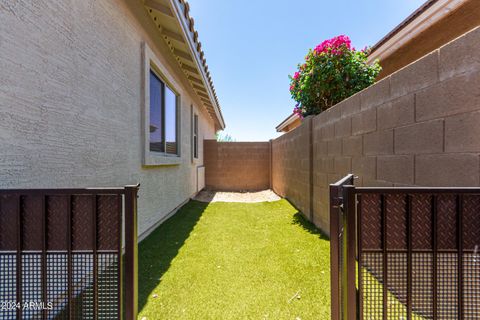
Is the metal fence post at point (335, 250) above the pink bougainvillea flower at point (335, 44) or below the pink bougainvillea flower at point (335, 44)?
below

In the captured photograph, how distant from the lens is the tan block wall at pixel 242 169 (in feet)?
33.8

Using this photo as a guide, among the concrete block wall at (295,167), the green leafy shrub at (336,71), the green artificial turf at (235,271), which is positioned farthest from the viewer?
the concrete block wall at (295,167)

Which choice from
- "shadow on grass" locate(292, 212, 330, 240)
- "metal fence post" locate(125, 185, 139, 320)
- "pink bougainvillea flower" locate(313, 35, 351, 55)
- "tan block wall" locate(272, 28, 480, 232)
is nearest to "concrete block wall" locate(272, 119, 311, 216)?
"shadow on grass" locate(292, 212, 330, 240)

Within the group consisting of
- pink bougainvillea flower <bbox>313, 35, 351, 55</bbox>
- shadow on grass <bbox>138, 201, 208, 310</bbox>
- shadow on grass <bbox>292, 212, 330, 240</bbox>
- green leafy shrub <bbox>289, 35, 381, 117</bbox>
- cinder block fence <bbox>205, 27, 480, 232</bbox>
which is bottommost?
shadow on grass <bbox>138, 201, 208, 310</bbox>

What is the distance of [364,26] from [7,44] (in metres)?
7.98

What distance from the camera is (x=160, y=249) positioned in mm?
3395

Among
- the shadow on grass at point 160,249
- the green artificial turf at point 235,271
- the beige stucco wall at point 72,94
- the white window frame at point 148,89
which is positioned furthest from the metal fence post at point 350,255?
the white window frame at point 148,89

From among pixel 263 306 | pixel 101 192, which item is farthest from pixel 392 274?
pixel 101 192

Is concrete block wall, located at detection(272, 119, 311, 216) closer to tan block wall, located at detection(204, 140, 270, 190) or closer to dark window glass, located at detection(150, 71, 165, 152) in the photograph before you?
tan block wall, located at detection(204, 140, 270, 190)

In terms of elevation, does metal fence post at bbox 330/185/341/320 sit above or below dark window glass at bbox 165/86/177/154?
below

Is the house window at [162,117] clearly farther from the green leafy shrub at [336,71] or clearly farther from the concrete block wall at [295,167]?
the concrete block wall at [295,167]

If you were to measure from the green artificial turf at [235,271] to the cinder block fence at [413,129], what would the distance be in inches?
41.3

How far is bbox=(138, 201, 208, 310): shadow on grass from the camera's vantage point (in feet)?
7.97

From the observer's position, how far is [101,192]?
49.5 inches
